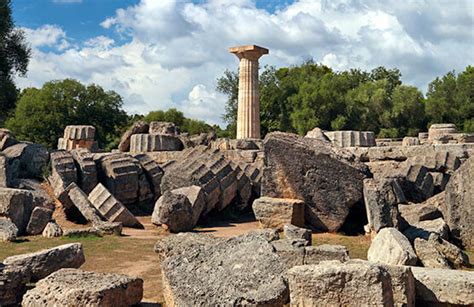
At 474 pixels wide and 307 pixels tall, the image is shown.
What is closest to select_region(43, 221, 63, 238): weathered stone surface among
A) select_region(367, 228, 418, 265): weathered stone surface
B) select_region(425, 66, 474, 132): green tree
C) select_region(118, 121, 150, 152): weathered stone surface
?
select_region(367, 228, 418, 265): weathered stone surface

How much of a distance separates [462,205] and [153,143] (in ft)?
43.0

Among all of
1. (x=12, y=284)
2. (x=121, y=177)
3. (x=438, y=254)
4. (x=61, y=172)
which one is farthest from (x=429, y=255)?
(x=61, y=172)

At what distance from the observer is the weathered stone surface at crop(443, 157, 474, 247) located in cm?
925

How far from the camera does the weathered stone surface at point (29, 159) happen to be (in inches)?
613

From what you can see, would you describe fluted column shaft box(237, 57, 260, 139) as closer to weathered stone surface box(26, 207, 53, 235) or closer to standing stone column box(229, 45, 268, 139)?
standing stone column box(229, 45, 268, 139)

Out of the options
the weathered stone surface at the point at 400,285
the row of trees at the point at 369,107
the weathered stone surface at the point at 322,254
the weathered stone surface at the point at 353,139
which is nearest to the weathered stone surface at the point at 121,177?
the weathered stone surface at the point at 353,139

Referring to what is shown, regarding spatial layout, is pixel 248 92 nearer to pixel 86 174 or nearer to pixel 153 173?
pixel 153 173

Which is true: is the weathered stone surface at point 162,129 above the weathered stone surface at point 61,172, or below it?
above

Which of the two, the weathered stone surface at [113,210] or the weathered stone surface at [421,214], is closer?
the weathered stone surface at [421,214]

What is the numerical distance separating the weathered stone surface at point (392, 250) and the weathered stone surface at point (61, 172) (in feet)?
27.9

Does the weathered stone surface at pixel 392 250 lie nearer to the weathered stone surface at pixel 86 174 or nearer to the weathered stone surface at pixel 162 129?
the weathered stone surface at pixel 86 174

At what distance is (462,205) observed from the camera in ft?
31.0

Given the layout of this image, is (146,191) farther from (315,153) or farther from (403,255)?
(403,255)

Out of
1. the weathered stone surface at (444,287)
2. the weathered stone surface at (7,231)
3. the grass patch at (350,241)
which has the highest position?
the weathered stone surface at (444,287)
